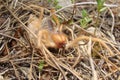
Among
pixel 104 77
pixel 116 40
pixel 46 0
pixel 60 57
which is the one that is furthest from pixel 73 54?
pixel 46 0

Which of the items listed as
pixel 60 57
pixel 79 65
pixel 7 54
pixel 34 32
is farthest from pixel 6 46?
pixel 79 65

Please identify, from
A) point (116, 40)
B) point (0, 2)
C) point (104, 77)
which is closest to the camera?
point (104, 77)

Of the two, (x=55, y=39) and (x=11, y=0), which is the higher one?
(x=11, y=0)

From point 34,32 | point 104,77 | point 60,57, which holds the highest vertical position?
point 34,32

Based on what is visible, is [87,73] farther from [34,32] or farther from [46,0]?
[46,0]

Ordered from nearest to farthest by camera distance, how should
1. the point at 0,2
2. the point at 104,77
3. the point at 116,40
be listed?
the point at 104,77 < the point at 116,40 < the point at 0,2

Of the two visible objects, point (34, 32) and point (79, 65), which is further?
point (34, 32)
